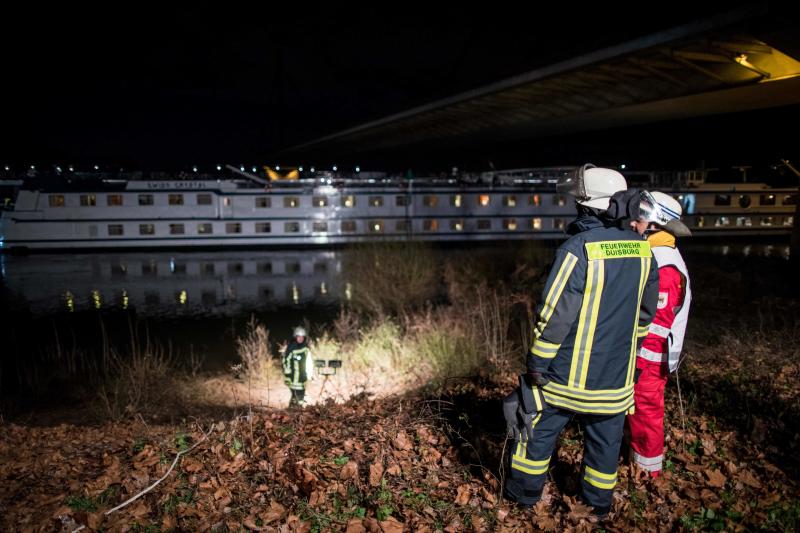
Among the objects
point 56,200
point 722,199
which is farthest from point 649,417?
point 56,200

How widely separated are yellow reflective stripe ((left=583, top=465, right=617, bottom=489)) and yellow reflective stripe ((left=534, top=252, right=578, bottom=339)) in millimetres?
1191

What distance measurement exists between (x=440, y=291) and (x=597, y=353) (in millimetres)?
14365

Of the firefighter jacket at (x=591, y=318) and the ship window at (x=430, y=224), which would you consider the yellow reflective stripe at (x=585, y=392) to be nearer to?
the firefighter jacket at (x=591, y=318)

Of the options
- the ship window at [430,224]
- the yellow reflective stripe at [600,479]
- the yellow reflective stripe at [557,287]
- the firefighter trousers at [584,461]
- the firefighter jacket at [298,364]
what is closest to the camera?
the yellow reflective stripe at [557,287]

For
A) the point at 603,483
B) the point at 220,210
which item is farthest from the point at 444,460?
the point at 220,210

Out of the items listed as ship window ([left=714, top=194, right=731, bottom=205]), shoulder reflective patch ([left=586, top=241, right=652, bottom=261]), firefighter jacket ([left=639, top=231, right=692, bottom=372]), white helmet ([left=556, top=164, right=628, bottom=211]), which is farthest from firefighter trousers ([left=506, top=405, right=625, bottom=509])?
A: ship window ([left=714, top=194, right=731, bottom=205])

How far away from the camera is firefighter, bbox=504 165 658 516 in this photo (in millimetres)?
3029

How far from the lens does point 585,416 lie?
10.8ft

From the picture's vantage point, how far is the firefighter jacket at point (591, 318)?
3.02m

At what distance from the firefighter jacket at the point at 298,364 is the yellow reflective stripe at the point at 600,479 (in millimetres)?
5202

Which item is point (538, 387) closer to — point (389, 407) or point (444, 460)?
point (444, 460)

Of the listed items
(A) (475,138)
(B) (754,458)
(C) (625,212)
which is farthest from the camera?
(A) (475,138)

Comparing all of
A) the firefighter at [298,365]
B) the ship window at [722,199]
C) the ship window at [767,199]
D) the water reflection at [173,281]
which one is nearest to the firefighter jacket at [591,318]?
the firefighter at [298,365]

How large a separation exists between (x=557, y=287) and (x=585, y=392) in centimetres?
70
